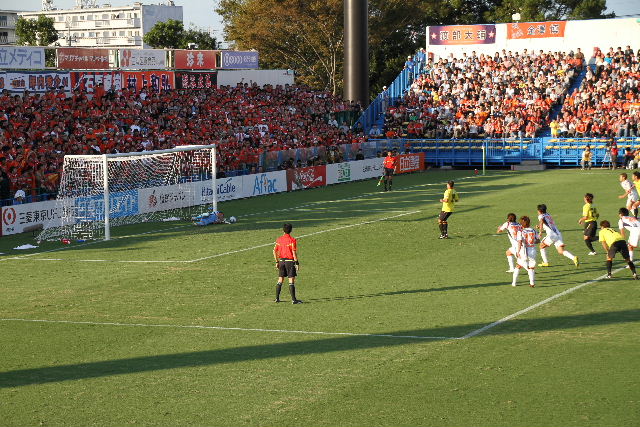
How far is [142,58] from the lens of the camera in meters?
52.0

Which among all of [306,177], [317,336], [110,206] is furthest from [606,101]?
[317,336]

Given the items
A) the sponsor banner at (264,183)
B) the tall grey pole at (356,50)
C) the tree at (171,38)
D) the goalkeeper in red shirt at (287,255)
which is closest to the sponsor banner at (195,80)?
the sponsor banner at (264,183)

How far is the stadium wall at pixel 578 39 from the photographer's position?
2606 inches

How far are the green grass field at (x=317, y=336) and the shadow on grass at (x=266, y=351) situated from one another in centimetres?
5

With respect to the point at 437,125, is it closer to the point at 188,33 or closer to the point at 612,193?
the point at 612,193

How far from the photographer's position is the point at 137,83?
2013 inches

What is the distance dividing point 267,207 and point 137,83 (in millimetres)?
14868

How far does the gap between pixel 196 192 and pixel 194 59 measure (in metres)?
17.3

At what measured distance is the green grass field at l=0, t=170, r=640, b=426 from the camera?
42.3 ft

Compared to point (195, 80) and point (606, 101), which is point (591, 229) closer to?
point (195, 80)

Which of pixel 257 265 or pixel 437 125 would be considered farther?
pixel 437 125

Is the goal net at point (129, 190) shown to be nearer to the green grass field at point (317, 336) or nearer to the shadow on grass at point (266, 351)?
the green grass field at point (317, 336)

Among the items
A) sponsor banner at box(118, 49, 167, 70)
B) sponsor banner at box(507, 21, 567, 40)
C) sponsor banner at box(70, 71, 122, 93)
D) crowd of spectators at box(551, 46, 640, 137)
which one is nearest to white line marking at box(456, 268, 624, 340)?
sponsor banner at box(70, 71, 122, 93)

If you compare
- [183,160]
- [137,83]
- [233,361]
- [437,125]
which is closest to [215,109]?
[137,83]
